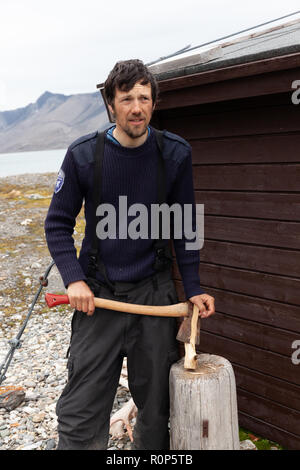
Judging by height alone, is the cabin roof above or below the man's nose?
above

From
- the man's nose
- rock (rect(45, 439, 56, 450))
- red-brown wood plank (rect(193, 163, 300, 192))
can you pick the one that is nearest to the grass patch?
rock (rect(45, 439, 56, 450))

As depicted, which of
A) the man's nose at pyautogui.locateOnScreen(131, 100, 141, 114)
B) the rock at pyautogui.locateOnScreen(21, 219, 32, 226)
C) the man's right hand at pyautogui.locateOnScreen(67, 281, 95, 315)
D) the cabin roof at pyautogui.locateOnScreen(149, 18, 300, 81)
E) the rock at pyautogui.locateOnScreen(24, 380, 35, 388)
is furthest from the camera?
the rock at pyautogui.locateOnScreen(21, 219, 32, 226)

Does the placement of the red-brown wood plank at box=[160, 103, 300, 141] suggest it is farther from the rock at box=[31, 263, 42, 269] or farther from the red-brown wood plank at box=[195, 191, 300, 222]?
the rock at box=[31, 263, 42, 269]

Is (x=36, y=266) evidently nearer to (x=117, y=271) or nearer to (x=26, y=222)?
(x=26, y=222)

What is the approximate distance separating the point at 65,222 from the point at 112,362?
0.98m

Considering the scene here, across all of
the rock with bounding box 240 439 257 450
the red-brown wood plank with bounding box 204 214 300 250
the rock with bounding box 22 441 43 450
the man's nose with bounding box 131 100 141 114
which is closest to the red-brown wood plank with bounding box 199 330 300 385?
the rock with bounding box 240 439 257 450

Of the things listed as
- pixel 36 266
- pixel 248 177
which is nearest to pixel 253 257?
pixel 248 177

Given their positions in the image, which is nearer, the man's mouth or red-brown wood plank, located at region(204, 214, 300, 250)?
the man's mouth

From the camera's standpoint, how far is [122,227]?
2.92 metres

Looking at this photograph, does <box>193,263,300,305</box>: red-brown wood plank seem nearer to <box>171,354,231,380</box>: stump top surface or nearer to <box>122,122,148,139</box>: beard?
<box>171,354,231,380</box>: stump top surface

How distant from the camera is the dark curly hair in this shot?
264cm

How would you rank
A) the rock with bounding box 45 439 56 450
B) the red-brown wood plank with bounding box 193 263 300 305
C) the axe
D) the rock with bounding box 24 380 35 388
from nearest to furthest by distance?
the axe < the red-brown wood plank with bounding box 193 263 300 305 < the rock with bounding box 45 439 56 450 < the rock with bounding box 24 380 35 388

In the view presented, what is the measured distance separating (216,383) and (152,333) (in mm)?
512

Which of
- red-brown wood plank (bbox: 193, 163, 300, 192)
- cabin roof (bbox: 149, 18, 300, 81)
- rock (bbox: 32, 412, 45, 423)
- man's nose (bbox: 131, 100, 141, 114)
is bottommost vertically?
rock (bbox: 32, 412, 45, 423)
